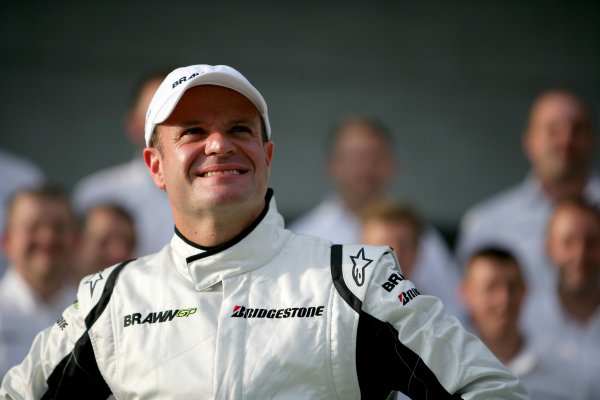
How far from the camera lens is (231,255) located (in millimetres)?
2461

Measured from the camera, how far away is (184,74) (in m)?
2.50

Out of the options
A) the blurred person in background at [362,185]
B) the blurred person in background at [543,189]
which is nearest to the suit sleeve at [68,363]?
the blurred person in background at [362,185]

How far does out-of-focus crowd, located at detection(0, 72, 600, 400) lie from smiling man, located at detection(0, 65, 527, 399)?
194 centimetres

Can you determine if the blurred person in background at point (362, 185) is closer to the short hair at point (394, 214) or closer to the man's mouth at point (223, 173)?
the short hair at point (394, 214)

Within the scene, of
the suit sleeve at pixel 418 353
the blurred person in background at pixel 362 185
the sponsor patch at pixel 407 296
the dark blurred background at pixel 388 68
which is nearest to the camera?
the suit sleeve at pixel 418 353

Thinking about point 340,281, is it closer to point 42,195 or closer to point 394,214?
point 394,214

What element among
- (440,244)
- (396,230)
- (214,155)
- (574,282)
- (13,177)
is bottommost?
(574,282)

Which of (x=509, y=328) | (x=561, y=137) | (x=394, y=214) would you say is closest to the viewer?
(x=509, y=328)

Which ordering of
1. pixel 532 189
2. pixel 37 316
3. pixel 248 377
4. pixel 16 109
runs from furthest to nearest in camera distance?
pixel 16 109 < pixel 532 189 < pixel 37 316 < pixel 248 377

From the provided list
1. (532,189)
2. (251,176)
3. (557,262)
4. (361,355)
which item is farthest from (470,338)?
(532,189)

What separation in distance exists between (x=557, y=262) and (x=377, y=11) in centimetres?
318

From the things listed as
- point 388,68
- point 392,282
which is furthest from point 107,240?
point 388,68

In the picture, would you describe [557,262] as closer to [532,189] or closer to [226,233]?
[532,189]

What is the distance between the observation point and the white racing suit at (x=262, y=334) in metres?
2.28
